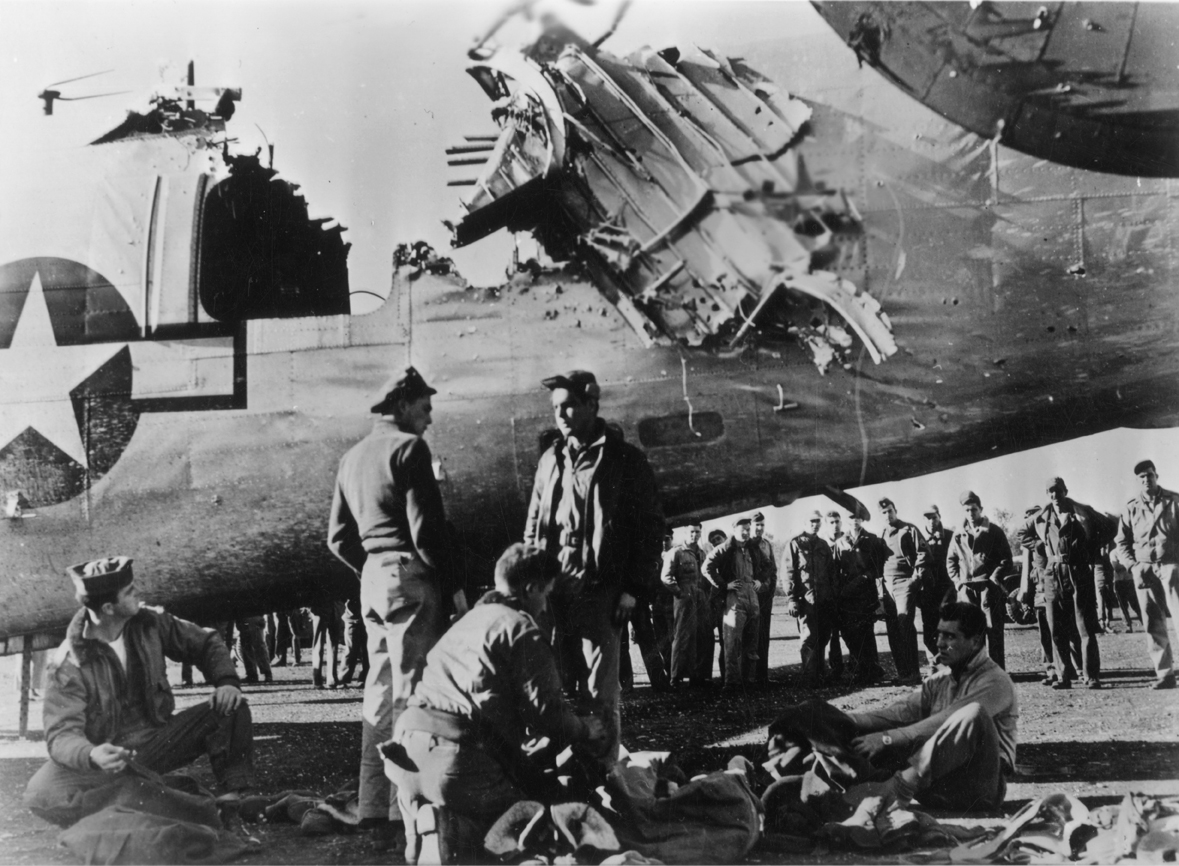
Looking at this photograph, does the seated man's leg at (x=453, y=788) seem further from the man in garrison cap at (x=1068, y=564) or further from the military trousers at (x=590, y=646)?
the man in garrison cap at (x=1068, y=564)

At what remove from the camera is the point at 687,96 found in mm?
4266

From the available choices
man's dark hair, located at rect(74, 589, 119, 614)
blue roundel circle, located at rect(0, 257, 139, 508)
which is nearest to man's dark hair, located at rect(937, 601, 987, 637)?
man's dark hair, located at rect(74, 589, 119, 614)

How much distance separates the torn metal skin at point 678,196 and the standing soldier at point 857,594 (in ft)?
4.76

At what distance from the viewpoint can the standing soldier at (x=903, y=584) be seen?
4.95 metres

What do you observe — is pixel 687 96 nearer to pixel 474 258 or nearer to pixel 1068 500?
pixel 474 258

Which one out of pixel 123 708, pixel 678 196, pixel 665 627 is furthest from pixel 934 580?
pixel 123 708

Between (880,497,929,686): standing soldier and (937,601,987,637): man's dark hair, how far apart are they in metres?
0.63

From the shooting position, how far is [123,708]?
4.22 metres

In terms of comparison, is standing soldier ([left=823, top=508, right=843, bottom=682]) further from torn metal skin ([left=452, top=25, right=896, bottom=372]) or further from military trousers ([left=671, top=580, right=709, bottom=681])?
torn metal skin ([left=452, top=25, right=896, bottom=372])

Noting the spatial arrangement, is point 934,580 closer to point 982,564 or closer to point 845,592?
point 982,564

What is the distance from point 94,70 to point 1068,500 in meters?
5.02

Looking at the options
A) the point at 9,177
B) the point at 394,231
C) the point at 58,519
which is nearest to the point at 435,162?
the point at 394,231

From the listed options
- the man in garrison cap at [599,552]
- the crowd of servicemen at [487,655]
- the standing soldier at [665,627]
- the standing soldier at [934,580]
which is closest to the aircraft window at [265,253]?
the crowd of servicemen at [487,655]

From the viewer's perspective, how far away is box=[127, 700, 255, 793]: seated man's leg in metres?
4.23
